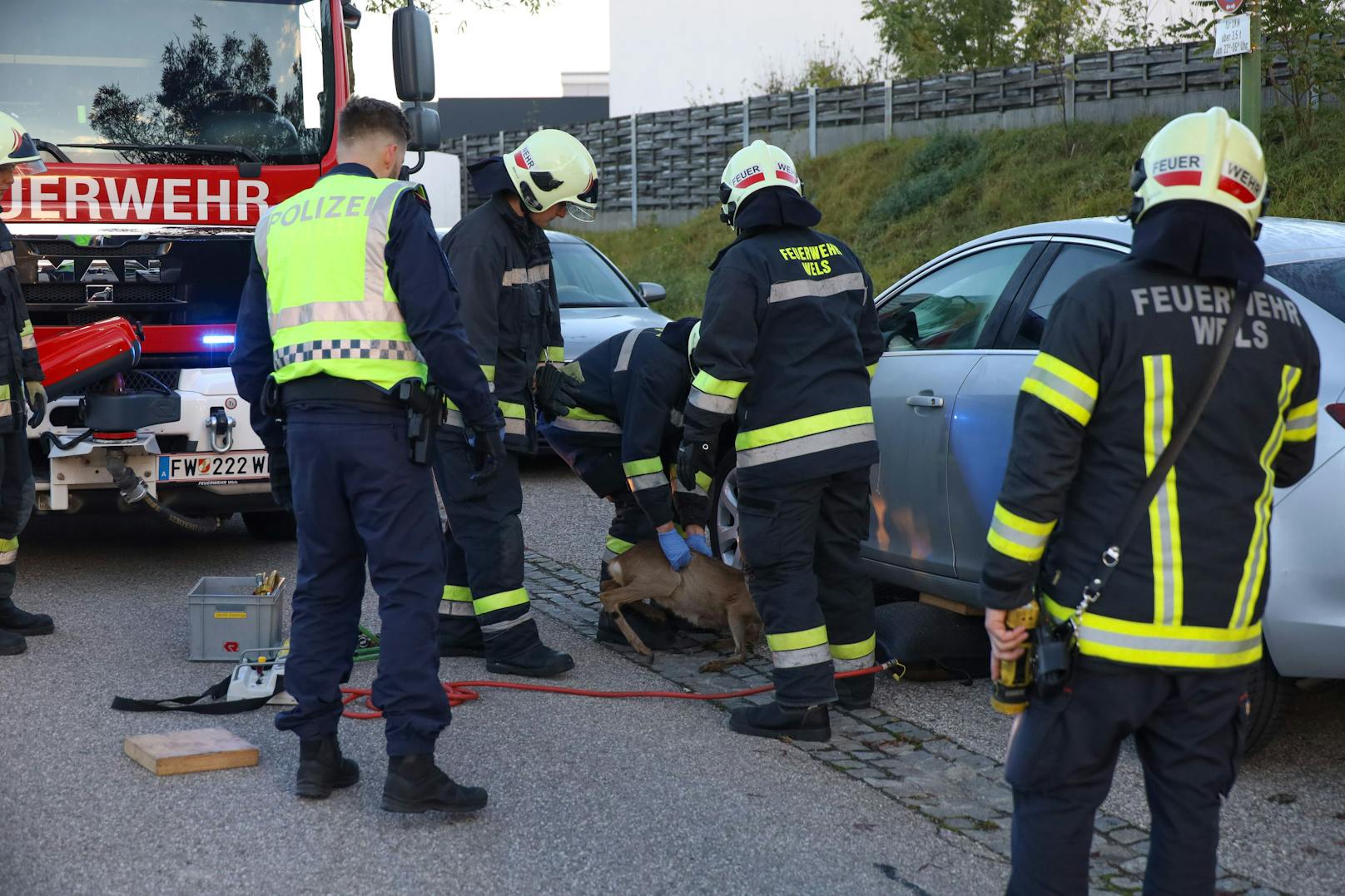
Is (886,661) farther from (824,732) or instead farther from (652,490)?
(652,490)

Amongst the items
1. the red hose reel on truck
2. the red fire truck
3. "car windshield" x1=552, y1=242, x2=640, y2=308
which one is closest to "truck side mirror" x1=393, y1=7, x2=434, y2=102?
the red fire truck

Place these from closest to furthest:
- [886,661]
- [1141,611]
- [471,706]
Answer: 1. [1141,611]
2. [471,706]
3. [886,661]

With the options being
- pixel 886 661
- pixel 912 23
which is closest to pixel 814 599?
pixel 886 661

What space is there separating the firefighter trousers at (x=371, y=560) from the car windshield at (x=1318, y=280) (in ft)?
8.53

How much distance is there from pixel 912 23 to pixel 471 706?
20.2 meters

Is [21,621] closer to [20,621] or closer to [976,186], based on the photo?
[20,621]

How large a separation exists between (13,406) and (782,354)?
3136 millimetres

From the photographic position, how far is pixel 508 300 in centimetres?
531

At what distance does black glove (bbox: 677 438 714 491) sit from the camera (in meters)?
4.75

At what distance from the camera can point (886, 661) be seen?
5.32 meters

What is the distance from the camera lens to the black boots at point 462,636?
18.6 ft

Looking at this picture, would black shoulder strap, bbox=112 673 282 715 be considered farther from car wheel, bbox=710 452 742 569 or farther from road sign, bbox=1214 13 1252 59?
road sign, bbox=1214 13 1252 59

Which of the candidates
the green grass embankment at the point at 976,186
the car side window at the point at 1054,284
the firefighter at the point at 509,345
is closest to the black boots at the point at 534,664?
the firefighter at the point at 509,345

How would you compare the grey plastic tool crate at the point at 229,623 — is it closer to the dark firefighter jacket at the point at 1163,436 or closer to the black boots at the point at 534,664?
the black boots at the point at 534,664
